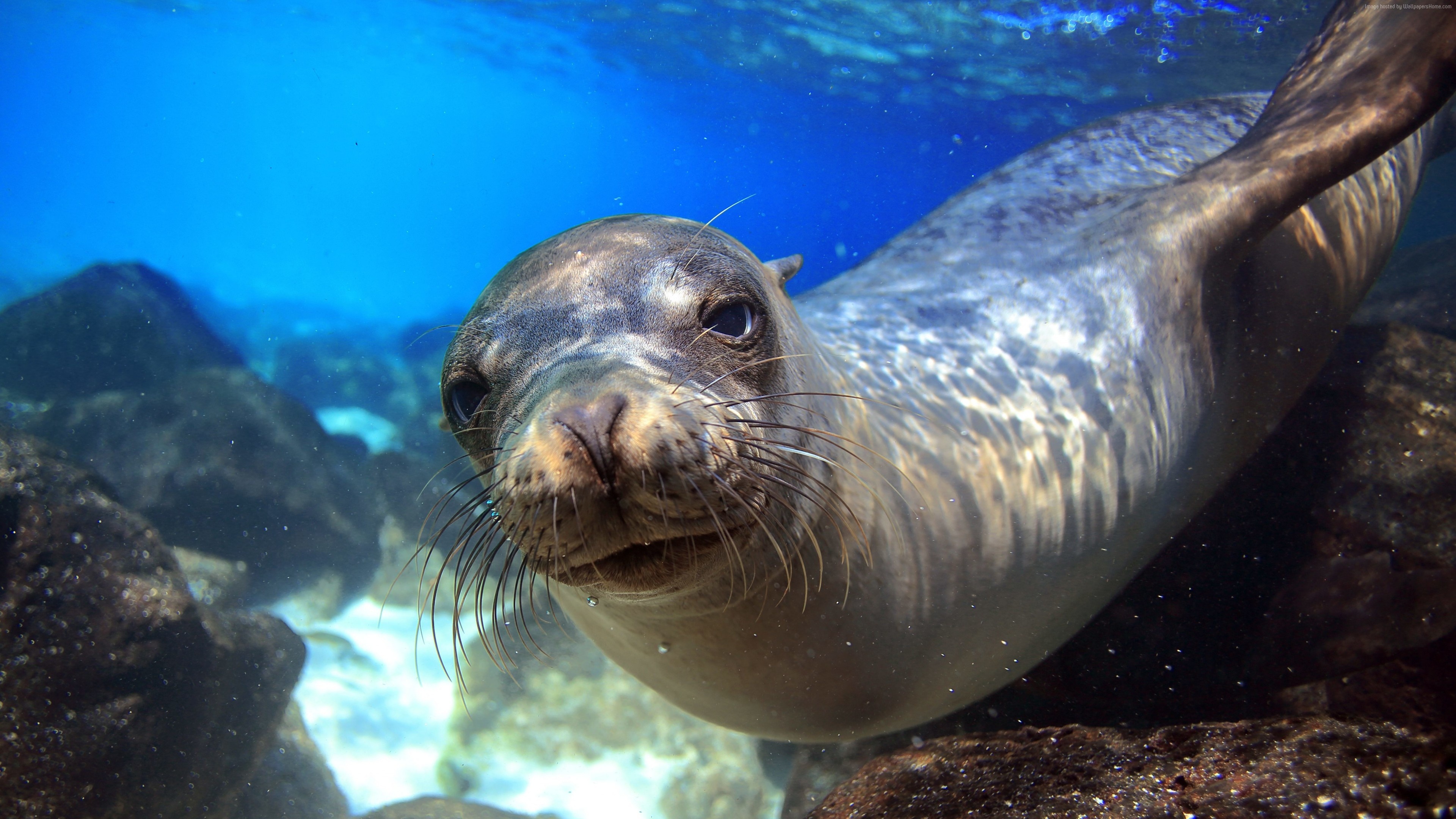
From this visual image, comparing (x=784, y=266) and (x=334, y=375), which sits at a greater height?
(x=334, y=375)

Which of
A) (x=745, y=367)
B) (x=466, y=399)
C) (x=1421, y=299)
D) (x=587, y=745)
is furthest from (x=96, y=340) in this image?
(x=1421, y=299)

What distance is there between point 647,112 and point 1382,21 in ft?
145

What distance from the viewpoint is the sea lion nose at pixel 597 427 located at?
1.08 metres

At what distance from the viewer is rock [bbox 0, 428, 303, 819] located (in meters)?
3.60

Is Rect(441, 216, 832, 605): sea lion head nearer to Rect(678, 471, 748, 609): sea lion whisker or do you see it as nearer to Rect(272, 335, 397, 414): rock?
Rect(678, 471, 748, 609): sea lion whisker

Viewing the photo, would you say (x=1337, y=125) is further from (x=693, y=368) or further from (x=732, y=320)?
(x=693, y=368)

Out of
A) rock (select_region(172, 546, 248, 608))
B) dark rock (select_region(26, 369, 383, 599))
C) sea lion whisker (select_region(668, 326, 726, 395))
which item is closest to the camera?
sea lion whisker (select_region(668, 326, 726, 395))

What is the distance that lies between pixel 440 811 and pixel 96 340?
10.3 metres

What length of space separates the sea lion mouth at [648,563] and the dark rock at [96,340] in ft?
35.0

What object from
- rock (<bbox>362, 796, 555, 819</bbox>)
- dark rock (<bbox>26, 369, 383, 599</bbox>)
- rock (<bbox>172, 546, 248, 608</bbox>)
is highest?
dark rock (<bbox>26, 369, 383, 599</bbox>)

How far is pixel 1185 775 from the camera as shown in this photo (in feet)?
3.42

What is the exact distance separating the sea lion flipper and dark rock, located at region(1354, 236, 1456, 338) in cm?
132

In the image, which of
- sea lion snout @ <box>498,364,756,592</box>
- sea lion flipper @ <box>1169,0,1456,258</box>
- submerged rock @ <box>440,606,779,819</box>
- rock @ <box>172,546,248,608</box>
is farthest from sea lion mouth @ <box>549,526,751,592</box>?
rock @ <box>172,546,248,608</box>

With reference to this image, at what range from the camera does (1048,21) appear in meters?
16.0
